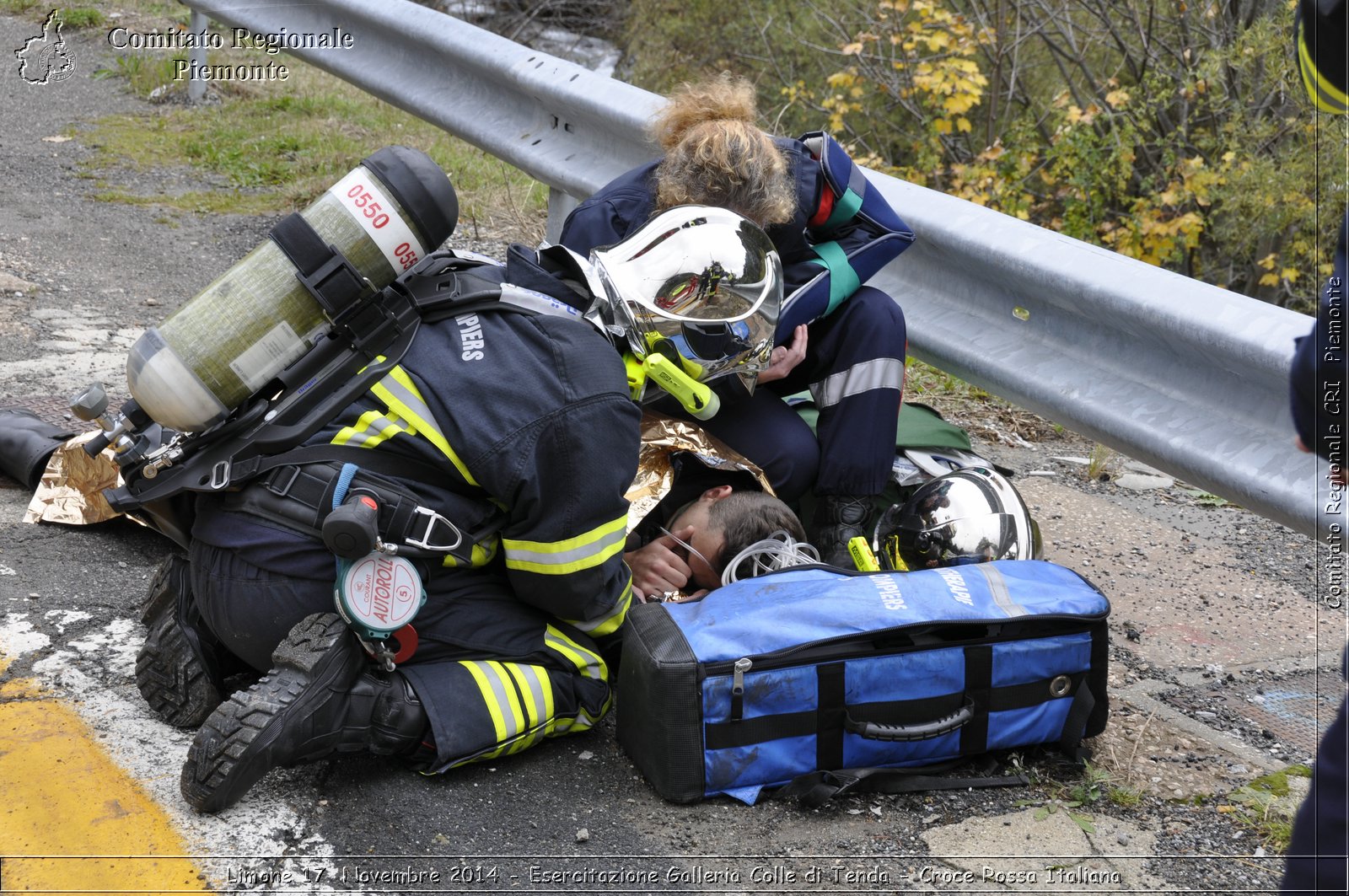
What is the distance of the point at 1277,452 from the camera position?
103 inches

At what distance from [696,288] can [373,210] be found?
743 mm

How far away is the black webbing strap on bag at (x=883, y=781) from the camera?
250 centimetres

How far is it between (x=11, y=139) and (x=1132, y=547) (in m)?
5.62

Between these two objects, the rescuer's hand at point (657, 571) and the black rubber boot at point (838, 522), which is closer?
the rescuer's hand at point (657, 571)

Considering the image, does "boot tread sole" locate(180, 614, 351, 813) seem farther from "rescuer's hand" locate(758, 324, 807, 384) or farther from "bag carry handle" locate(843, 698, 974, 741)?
"rescuer's hand" locate(758, 324, 807, 384)

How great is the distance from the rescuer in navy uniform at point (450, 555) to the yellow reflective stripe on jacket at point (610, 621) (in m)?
0.05

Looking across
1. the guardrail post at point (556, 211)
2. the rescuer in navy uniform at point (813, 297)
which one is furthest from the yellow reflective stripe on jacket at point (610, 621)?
the guardrail post at point (556, 211)

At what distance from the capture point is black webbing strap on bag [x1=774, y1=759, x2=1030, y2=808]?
2504 mm

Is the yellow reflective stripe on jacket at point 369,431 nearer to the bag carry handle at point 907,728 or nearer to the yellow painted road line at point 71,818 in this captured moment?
the yellow painted road line at point 71,818

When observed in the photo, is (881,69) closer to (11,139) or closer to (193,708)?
(11,139)

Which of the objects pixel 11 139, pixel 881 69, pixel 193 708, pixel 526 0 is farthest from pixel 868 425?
pixel 526 0

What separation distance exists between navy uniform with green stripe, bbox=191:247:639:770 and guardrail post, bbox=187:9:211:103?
16.7ft

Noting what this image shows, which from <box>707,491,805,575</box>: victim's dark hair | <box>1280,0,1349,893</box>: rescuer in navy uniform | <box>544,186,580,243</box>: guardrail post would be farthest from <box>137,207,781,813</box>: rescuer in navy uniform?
<box>544,186,580,243</box>: guardrail post

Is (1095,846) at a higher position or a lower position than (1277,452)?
lower
